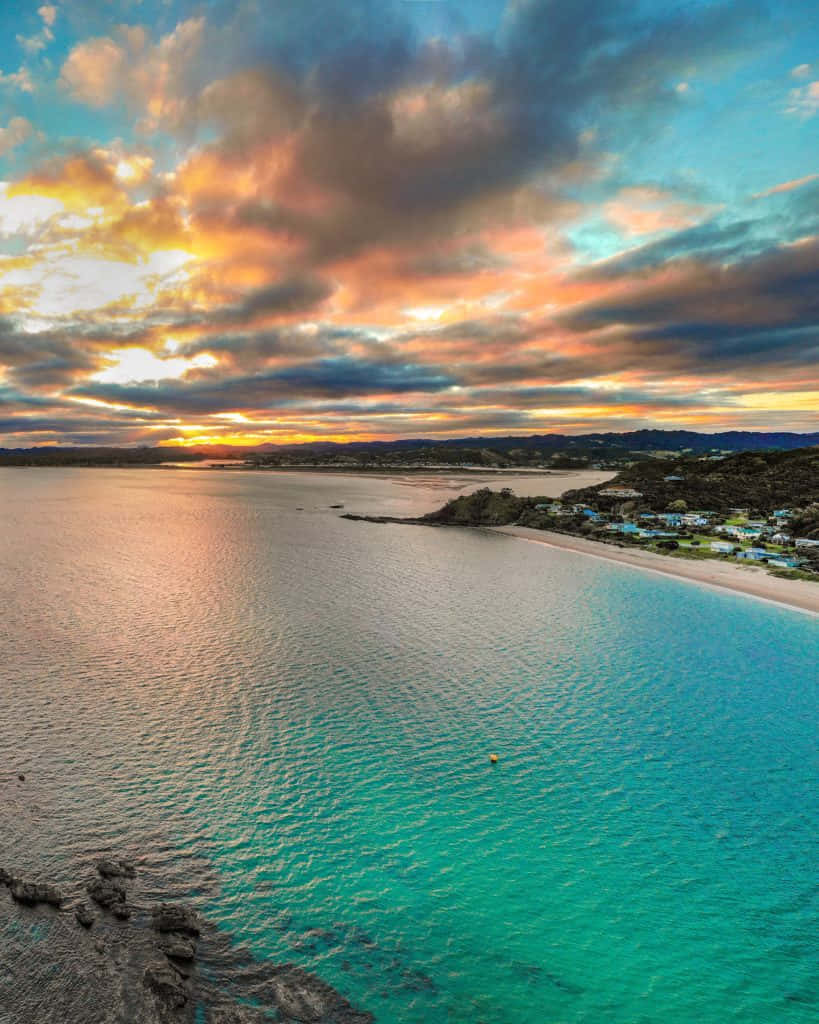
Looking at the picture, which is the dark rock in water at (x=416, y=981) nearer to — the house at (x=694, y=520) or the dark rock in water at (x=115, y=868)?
the dark rock in water at (x=115, y=868)

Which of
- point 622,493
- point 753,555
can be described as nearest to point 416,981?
point 753,555

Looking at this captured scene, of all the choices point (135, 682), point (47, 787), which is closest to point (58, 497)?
point (135, 682)

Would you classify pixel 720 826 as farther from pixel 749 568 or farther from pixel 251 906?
pixel 749 568

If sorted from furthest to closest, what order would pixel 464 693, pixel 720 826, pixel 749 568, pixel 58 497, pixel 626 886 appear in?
pixel 58 497 → pixel 749 568 → pixel 464 693 → pixel 720 826 → pixel 626 886

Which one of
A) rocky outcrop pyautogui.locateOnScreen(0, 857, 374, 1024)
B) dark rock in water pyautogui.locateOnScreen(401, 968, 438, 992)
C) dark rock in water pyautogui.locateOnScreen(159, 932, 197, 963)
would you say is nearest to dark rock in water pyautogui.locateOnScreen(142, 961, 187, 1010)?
rocky outcrop pyautogui.locateOnScreen(0, 857, 374, 1024)

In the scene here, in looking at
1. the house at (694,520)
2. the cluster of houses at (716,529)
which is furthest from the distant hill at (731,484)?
the house at (694,520)

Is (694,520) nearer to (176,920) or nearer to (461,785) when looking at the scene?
(461,785)

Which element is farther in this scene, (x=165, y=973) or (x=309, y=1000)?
(x=165, y=973)
